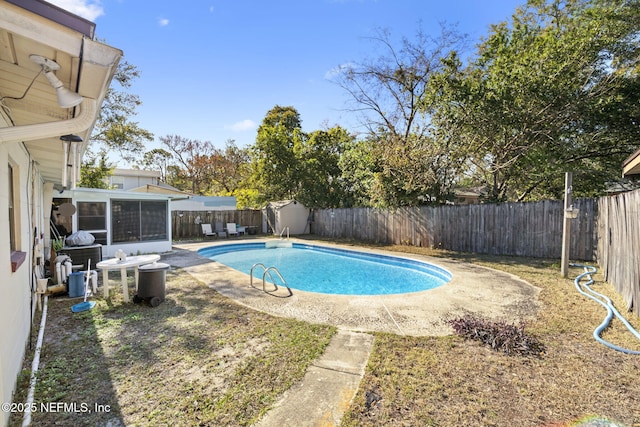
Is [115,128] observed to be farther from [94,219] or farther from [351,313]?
[351,313]

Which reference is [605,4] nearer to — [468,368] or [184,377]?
[468,368]

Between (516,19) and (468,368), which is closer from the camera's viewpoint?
(468,368)

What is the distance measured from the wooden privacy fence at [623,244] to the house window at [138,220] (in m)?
12.2

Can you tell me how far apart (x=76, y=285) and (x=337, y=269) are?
6716mm

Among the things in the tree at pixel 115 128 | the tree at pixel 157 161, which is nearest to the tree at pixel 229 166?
the tree at pixel 157 161

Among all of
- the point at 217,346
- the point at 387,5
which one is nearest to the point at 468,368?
the point at 217,346

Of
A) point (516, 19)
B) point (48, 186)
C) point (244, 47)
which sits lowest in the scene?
point (48, 186)

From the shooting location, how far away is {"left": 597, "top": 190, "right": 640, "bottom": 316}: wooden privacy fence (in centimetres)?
413

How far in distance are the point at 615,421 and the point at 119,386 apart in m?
3.99

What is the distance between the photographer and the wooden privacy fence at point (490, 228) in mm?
8219

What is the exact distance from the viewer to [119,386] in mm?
2645

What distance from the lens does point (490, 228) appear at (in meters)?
9.95

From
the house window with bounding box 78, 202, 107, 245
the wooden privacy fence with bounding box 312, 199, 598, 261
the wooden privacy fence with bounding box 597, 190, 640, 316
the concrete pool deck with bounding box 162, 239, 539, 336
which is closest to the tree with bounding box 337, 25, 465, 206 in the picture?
the wooden privacy fence with bounding box 312, 199, 598, 261

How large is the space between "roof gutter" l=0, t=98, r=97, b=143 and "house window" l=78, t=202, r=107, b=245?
897cm
